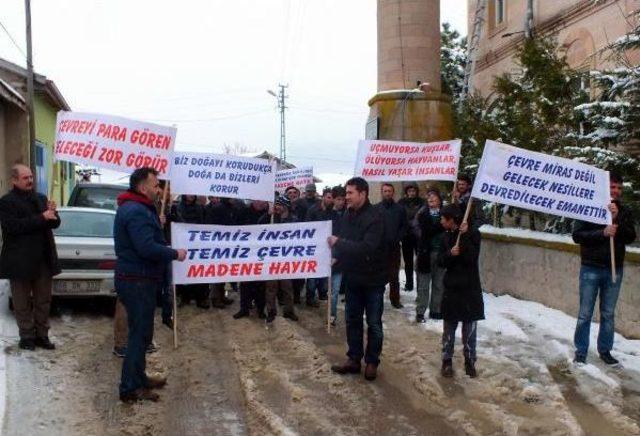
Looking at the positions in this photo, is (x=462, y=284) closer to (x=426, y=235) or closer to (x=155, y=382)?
→ (x=426, y=235)

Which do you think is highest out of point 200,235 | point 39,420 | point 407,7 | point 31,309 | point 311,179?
point 407,7

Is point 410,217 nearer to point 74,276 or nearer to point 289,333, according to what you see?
point 289,333

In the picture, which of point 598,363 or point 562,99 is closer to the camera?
point 598,363

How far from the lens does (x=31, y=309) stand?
7.06 meters

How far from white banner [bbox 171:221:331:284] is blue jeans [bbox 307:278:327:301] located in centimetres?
212

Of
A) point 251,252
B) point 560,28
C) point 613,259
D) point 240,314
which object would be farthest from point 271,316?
point 560,28

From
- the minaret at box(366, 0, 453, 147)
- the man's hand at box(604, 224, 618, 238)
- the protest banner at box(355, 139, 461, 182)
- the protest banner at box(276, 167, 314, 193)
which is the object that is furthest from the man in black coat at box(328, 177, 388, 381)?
the minaret at box(366, 0, 453, 147)

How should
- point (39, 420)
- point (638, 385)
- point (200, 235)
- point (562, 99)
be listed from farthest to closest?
point (562, 99)
point (200, 235)
point (638, 385)
point (39, 420)

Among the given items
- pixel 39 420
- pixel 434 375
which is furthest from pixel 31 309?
pixel 434 375

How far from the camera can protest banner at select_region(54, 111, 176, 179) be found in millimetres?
7634

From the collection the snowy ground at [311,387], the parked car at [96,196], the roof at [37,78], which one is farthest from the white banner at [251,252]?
the roof at [37,78]

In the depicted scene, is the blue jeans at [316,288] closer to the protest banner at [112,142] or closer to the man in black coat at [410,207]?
the man in black coat at [410,207]

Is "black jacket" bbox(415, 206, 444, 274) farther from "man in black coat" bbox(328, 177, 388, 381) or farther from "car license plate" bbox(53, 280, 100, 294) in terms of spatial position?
"car license plate" bbox(53, 280, 100, 294)

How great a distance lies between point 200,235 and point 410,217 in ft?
12.3
